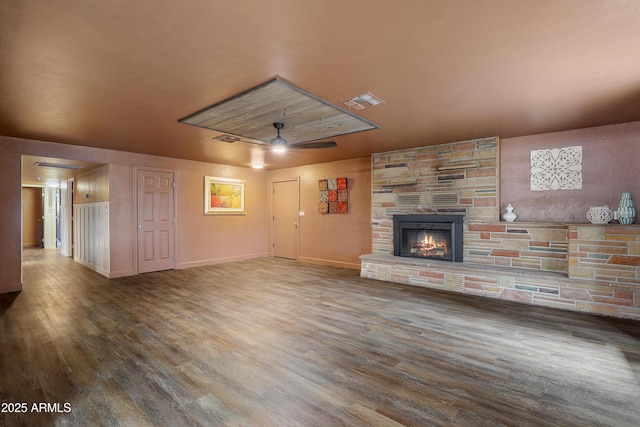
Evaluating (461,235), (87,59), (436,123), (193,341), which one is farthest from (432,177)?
(87,59)

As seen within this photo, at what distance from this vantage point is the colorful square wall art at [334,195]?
6.71m

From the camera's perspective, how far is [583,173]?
4.24 meters

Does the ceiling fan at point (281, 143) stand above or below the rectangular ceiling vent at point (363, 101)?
below

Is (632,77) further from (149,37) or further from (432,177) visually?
(149,37)

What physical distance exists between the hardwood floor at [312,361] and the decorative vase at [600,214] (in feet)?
4.30

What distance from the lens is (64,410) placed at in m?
1.87

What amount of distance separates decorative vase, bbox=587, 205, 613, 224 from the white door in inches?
295

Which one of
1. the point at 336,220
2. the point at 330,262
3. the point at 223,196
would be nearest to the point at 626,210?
the point at 336,220

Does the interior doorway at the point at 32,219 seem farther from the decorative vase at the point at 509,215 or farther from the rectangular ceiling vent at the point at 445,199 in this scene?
the decorative vase at the point at 509,215

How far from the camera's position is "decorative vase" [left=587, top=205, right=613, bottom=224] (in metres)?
3.92

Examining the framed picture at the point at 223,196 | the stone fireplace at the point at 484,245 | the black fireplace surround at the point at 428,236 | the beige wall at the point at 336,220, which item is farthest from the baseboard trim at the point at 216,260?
the black fireplace surround at the point at 428,236

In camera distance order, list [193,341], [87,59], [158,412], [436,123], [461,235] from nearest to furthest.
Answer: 1. [158,412]
2. [87,59]
3. [193,341]
4. [436,123]
5. [461,235]

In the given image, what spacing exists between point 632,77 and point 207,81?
3842mm

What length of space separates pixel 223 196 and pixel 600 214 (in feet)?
23.5
